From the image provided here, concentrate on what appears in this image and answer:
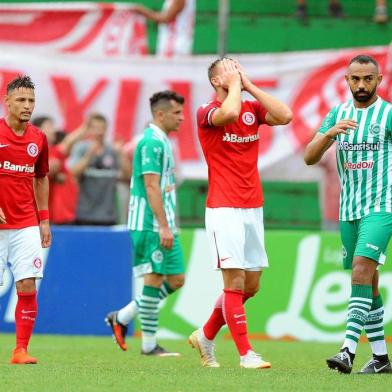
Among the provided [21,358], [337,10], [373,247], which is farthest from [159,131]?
[337,10]

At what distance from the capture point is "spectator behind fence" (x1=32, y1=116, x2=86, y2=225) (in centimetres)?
1499

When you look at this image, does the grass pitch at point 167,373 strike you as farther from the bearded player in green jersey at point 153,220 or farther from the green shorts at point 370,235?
the green shorts at point 370,235

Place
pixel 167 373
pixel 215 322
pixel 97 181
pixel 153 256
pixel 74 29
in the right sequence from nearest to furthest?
pixel 167 373 < pixel 215 322 < pixel 153 256 < pixel 97 181 < pixel 74 29

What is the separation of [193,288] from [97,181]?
7.93ft

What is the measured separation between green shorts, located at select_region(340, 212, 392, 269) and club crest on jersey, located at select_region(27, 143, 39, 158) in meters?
2.41

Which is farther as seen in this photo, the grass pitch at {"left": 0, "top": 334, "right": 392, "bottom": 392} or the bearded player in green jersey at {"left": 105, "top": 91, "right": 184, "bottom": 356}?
the bearded player in green jersey at {"left": 105, "top": 91, "right": 184, "bottom": 356}

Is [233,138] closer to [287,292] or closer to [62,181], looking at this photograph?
[287,292]

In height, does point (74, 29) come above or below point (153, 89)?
above

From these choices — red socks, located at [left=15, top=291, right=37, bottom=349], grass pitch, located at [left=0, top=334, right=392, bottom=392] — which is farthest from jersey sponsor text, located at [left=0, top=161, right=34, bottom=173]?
grass pitch, located at [left=0, top=334, right=392, bottom=392]

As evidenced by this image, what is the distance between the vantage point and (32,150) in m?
9.38

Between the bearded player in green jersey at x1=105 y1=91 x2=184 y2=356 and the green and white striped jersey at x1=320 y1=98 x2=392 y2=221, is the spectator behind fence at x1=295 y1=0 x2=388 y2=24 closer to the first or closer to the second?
the bearded player in green jersey at x1=105 y1=91 x2=184 y2=356

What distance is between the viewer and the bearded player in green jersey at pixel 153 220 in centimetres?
1078

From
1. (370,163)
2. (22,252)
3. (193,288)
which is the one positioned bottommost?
(193,288)

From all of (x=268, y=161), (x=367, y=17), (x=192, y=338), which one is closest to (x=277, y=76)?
(x=268, y=161)
